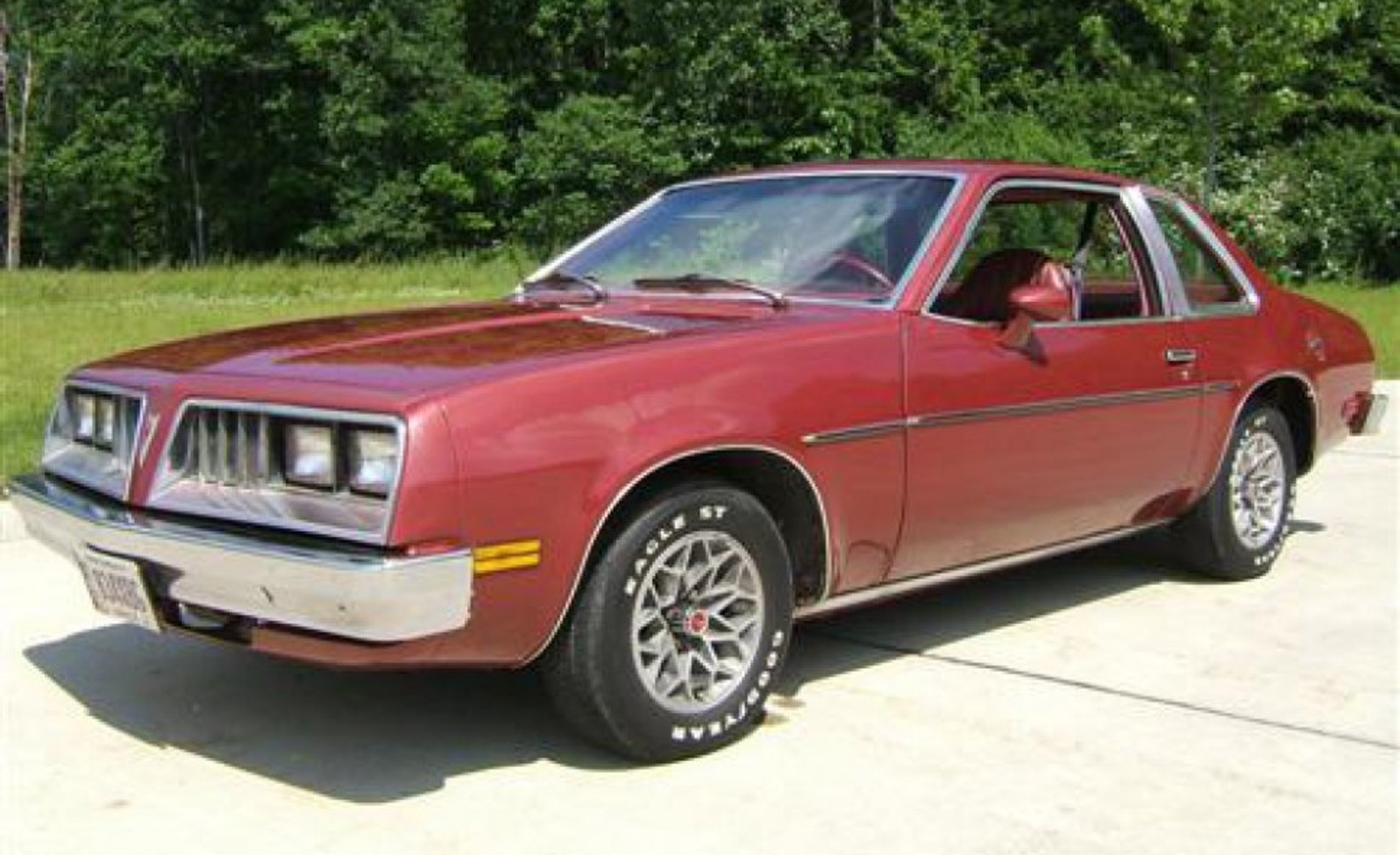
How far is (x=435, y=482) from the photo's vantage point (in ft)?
11.8

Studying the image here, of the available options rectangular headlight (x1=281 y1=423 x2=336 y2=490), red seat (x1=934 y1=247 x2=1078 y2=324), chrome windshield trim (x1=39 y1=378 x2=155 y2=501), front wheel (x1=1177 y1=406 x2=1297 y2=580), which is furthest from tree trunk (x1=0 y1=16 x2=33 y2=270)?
rectangular headlight (x1=281 y1=423 x2=336 y2=490)

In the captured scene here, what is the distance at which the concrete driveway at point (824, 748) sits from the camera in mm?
3758

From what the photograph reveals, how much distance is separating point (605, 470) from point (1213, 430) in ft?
9.68

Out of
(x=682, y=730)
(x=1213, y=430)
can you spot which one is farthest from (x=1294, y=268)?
(x=682, y=730)

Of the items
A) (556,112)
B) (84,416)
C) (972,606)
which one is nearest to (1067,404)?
(972,606)

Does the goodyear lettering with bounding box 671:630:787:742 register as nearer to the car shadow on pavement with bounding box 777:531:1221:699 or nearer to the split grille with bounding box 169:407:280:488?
the car shadow on pavement with bounding box 777:531:1221:699

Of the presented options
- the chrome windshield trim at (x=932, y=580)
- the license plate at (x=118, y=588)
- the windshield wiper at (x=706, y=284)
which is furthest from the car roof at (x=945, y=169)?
the license plate at (x=118, y=588)

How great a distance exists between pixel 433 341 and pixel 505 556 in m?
0.88

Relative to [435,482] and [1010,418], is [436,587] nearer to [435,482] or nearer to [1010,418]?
[435,482]

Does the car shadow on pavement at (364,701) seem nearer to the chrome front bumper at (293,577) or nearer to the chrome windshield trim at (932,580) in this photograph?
the chrome windshield trim at (932,580)

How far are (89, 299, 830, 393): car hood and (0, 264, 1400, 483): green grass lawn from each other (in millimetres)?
3560

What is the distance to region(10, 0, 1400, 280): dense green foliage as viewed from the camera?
1213 inches

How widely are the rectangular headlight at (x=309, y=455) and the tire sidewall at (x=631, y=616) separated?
718mm

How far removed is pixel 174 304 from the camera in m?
18.7
